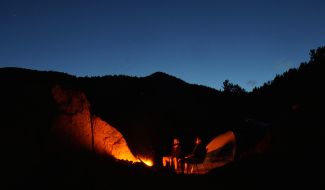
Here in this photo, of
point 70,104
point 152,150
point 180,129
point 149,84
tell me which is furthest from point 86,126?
point 149,84

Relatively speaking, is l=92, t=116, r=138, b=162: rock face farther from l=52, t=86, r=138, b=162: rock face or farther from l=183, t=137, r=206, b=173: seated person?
l=183, t=137, r=206, b=173: seated person

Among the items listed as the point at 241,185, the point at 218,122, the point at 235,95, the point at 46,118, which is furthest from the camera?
the point at 235,95

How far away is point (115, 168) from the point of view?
9.80 meters

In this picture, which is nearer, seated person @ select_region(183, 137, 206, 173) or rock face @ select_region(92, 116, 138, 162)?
rock face @ select_region(92, 116, 138, 162)

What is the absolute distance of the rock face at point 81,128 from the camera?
983 cm

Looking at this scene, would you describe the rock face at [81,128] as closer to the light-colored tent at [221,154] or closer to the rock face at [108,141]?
the rock face at [108,141]

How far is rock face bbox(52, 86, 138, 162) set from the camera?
9.83 m

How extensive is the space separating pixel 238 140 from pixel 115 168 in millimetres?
6855

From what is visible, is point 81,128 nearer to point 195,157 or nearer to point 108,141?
point 108,141

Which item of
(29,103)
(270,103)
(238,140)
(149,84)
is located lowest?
(238,140)

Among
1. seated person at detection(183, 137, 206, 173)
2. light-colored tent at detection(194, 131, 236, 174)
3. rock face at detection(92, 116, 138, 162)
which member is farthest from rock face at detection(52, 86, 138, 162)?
light-colored tent at detection(194, 131, 236, 174)

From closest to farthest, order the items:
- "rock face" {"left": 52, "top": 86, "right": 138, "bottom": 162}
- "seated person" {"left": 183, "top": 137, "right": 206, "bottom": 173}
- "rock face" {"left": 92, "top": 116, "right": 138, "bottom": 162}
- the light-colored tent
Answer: "rock face" {"left": 52, "top": 86, "right": 138, "bottom": 162}
"rock face" {"left": 92, "top": 116, "right": 138, "bottom": 162}
"seated person" {"left": 183, "top": 137, "right": 206, "bottom": 173}
the light-colored tent

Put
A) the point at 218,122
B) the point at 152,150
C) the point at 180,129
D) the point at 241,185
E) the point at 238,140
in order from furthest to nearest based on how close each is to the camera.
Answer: the point at 218,122
the point at 180,129
the point at 152,150
the point at 238,140
the point at 241,185

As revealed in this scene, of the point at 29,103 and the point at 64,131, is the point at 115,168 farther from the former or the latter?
the point at 29,103
